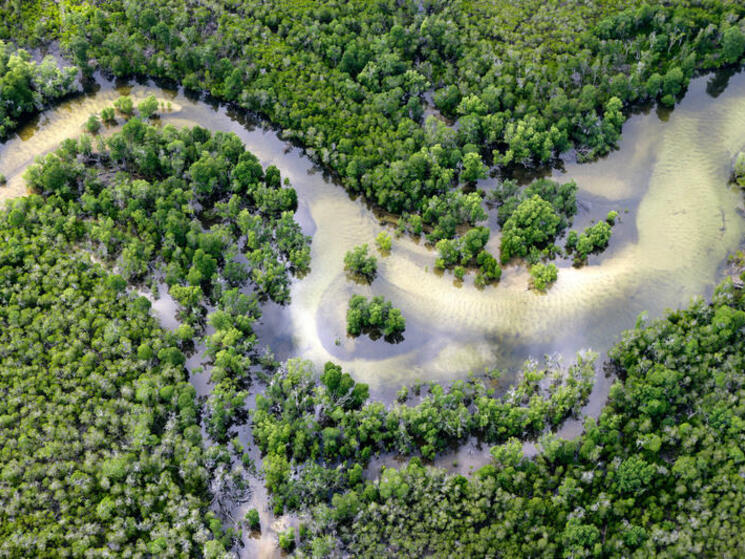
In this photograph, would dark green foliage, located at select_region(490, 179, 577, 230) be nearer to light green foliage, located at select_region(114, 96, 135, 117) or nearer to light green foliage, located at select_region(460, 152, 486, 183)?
light green foliage, located at select_region(460, 152, 486, 183)

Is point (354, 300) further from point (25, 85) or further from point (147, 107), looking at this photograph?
point (25, 85)

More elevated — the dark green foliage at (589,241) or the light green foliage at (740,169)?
the light green foliage at (740,169)

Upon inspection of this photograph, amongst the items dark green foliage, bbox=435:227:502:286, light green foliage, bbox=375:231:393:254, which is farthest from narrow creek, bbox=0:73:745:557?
dark green foliage, bbox=435:227:502:286

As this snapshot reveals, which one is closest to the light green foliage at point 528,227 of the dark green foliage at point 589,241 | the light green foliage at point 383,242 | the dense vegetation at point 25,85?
the dark green foliage at point 589,241

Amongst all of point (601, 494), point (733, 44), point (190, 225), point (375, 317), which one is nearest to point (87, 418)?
point (190, 225)

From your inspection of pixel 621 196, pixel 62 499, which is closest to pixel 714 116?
pixel 621 196

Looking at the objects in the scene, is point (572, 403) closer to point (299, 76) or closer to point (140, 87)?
point (299, 76)

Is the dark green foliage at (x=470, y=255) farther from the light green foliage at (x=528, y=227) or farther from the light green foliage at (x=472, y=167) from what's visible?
the light green foliage at (x=472, y=167)
